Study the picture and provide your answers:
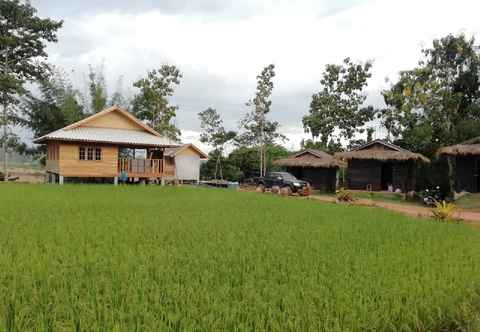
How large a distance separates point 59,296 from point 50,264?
4.00ft

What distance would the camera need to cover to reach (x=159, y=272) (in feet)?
14.1

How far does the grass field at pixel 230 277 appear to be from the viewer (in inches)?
122

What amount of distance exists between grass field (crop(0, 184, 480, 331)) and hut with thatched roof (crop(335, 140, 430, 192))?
1432 cm

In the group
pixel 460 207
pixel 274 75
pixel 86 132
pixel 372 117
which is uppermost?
pixel 274 75

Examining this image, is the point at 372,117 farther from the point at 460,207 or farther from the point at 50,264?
the point at 50,264

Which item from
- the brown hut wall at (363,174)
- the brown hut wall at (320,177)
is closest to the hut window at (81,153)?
the brown hut wall at (320,177)

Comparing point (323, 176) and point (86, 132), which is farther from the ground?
point (86, 132)

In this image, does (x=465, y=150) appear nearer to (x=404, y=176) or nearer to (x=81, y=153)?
(x=404, y=176)

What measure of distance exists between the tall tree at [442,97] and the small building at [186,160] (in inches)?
601

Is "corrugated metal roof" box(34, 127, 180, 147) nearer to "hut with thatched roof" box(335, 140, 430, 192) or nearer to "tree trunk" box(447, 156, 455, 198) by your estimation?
"hut with thatched roof" box(335, 140, 430, 192)

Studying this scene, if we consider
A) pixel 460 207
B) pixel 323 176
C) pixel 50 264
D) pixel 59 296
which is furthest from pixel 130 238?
pixel 323 176

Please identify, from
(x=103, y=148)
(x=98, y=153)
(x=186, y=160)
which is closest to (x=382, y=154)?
(x=186, y=160)

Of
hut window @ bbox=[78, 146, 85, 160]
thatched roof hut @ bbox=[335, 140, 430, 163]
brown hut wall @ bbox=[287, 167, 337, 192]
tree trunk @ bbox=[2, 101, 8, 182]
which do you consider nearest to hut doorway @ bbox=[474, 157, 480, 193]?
thatched roof hut @ bbox=[335, 140, 430, 163]

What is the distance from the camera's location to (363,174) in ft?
77.6
